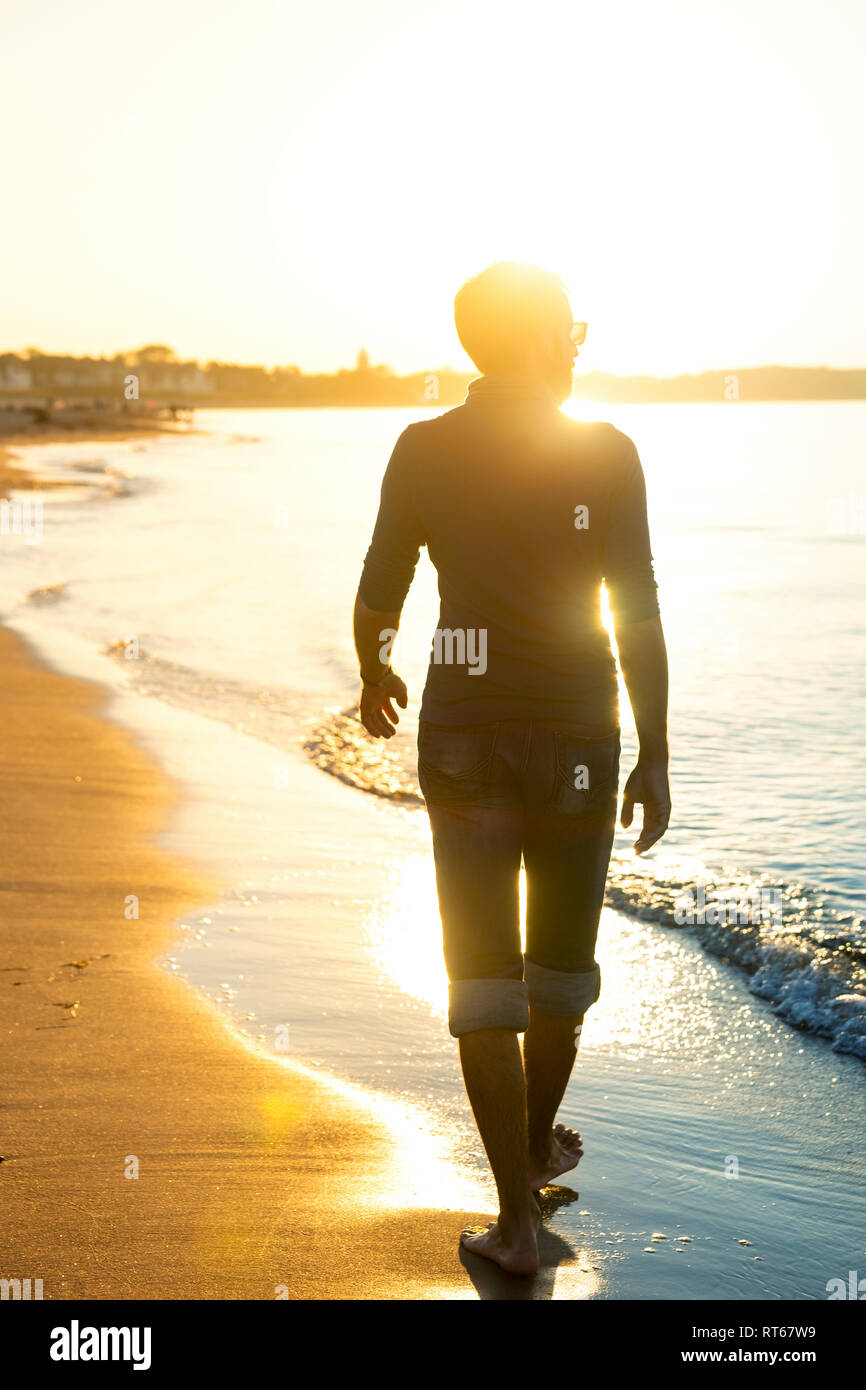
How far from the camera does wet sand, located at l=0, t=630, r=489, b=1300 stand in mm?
2670

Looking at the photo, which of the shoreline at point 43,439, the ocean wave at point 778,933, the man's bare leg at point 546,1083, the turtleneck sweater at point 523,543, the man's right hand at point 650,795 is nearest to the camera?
the turtleneck sweater at point 523,543

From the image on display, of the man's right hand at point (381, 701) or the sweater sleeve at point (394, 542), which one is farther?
the man's right hand at point (381, 701)

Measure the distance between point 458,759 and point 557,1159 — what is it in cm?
112

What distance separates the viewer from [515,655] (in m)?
2.63

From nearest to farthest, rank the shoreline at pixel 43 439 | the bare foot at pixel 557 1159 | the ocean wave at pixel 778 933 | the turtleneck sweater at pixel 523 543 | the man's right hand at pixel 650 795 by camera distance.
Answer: the turtleneck sweater at pixel 523 543
the man's right hand at pixel 650 795
the bare foot at pixel 557 1159
the ocean wave at pixel 778 933
the shoreline at pixel 43 439

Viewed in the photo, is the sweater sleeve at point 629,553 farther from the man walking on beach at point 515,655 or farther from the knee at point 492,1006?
the knee at point 492,1006

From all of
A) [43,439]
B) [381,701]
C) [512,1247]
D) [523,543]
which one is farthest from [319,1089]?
[43,439]

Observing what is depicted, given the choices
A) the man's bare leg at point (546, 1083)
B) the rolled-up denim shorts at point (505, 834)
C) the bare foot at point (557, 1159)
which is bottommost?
the bare foot at point (557, 1159)

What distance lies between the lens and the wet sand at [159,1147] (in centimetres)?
267

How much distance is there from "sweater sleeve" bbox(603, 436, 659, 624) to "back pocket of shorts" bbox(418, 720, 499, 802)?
1.25ft

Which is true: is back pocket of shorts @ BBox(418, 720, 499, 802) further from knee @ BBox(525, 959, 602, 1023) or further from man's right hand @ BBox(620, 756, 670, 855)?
knee @ BBox(525, 959, 602, 1023)

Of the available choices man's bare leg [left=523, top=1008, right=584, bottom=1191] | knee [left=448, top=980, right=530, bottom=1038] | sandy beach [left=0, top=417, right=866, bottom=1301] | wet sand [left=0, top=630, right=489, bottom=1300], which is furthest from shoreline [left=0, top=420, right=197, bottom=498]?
knee [left=448, top=980, right=530, bottom=1038]

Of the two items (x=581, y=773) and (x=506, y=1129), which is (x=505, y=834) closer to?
(x=581, y=773)

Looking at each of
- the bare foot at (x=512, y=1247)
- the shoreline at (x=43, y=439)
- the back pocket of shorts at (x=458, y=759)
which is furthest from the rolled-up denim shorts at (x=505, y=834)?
the shoreline at (x=43, y=439)
